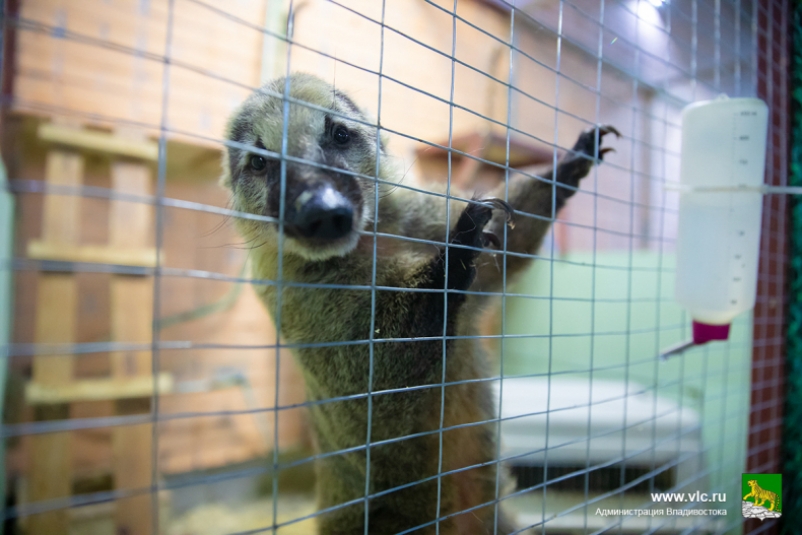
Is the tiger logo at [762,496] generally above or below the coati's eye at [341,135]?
below

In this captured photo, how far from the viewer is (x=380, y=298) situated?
4.91 feet

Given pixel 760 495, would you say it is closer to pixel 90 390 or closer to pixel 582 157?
pixel 582 157

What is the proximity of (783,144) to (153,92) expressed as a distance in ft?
12.9

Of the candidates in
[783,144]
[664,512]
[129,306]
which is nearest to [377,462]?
[664,512]

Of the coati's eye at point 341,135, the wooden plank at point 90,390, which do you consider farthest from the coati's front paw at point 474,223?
the wooden plank at point 90,390

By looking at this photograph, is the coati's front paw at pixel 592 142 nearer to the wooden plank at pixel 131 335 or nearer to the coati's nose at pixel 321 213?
the coati's nose at pixel 321 213

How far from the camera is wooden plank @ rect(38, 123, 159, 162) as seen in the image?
274 cm

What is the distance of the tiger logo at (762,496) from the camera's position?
1868mm

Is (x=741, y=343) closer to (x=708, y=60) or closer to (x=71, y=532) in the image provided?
(x=708, y=60)

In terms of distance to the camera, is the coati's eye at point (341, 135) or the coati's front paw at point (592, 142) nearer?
the coati's eye at point (341, 135)

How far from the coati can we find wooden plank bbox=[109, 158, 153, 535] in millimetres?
1451

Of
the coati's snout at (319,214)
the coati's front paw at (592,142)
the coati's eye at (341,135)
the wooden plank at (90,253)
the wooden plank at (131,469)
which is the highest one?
the coati's front paw at (592,142)

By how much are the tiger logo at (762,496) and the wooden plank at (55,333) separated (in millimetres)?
3572

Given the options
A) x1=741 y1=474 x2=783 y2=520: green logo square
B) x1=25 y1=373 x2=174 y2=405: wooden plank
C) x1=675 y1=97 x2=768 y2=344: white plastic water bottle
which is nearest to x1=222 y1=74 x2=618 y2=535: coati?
x1=675 y1=97 x2=768 y2=344: white plastic water bottle
